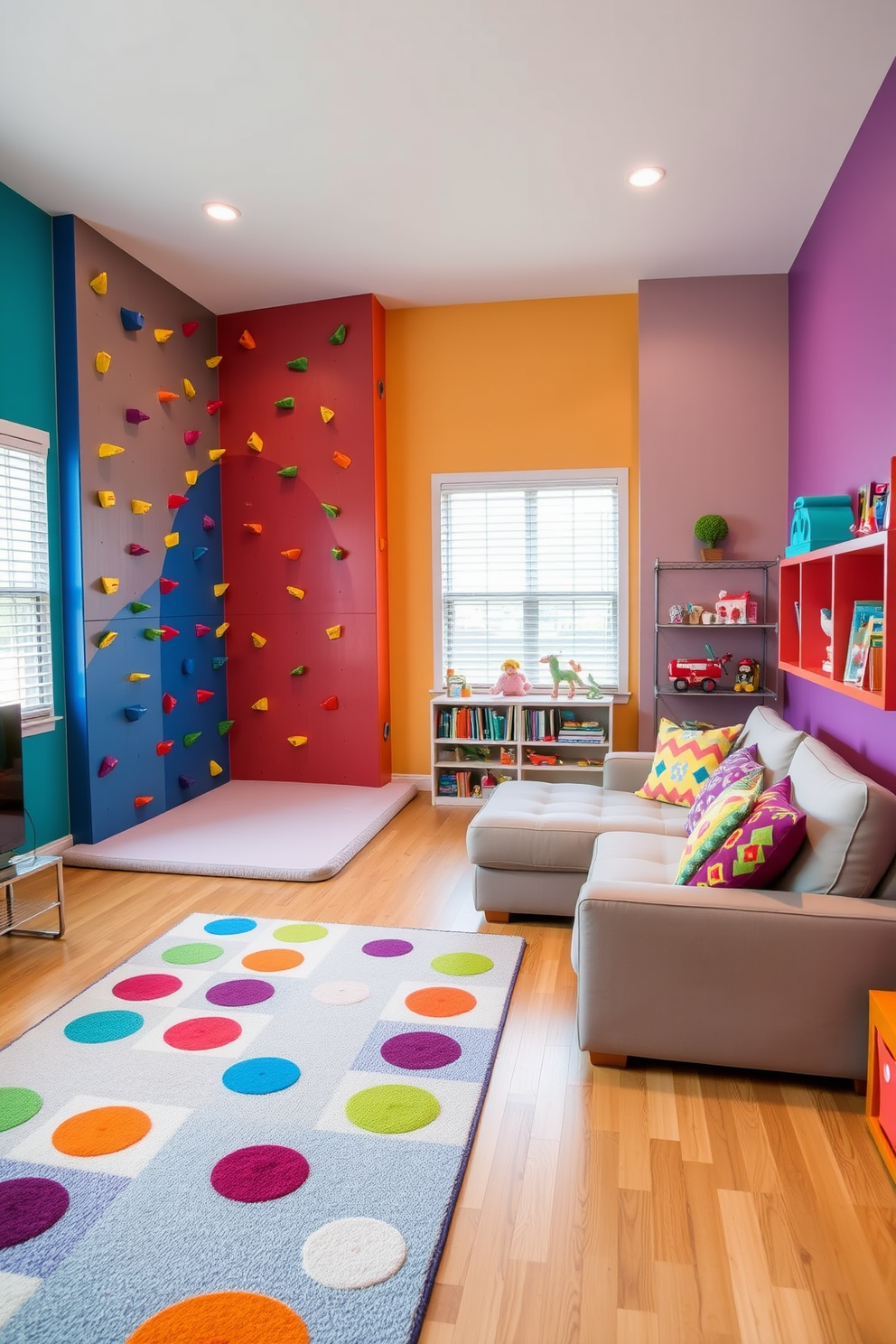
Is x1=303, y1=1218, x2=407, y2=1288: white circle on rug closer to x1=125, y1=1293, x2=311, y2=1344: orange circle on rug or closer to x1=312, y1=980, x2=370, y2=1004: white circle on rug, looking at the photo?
x1=125, y1=1293, x2=311, y2=1344: orange circle on rug

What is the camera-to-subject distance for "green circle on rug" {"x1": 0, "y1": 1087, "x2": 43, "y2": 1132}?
7.02ft

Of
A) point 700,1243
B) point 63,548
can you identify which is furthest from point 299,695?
point 700,1243

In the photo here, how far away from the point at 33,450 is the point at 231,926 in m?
2.32

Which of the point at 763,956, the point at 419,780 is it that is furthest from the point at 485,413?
the point at 763,956

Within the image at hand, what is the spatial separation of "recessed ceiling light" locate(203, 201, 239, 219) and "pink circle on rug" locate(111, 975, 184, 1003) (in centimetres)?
329

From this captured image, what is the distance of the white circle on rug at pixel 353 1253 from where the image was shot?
1.63 m

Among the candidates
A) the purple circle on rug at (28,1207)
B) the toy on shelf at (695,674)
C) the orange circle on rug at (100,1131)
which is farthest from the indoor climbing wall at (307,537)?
the purple circle on rug at (28,1207)

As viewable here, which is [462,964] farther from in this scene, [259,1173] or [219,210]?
[219,210]

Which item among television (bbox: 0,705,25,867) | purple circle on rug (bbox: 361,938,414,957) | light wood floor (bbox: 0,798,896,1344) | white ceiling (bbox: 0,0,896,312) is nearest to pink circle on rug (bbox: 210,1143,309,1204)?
light wood floor (bbox: 0,798,896,1344)

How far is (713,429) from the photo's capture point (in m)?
4.85

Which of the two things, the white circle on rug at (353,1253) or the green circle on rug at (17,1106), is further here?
the green circle on rug at (17,1106)

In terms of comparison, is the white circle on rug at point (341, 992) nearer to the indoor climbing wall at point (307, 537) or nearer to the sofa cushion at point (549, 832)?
the sofa cushion at point (549, 832)

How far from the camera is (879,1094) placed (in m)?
2.08

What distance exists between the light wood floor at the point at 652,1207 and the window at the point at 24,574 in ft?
5.08
